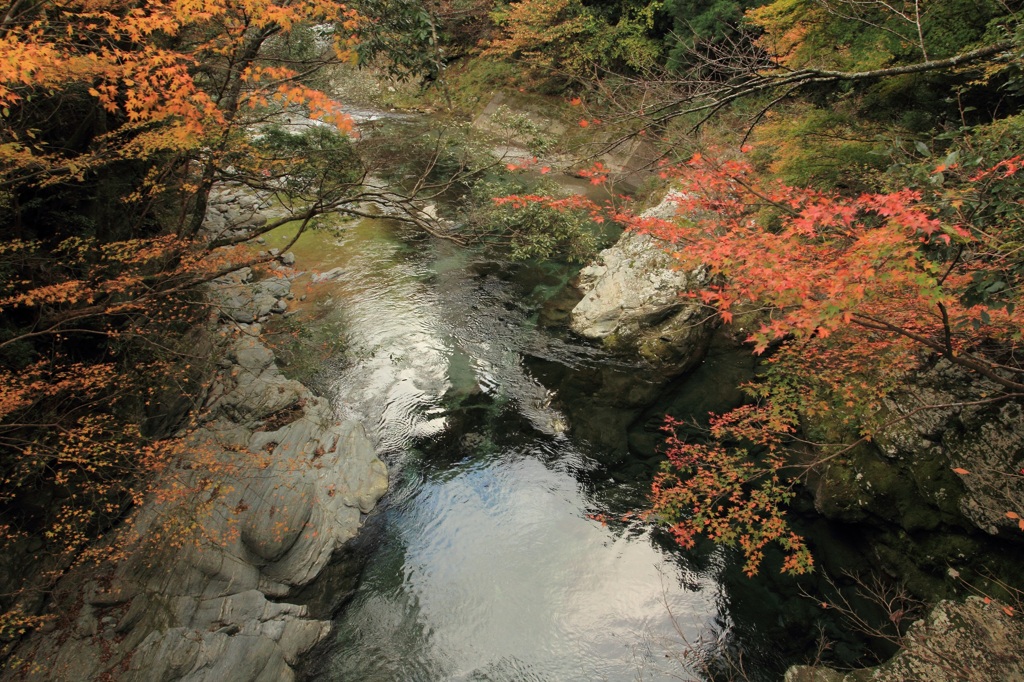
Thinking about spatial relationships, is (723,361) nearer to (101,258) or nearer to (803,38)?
(803,38)

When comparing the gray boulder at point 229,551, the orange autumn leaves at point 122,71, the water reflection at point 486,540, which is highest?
the orange autumn leaves at point 122,71

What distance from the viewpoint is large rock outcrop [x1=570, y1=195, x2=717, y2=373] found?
10656 mm

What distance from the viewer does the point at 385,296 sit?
1270 cm

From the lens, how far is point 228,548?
7.01m

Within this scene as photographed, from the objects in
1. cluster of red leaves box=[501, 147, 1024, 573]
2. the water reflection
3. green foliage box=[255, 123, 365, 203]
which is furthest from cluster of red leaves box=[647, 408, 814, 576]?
green foliage box=[255, 123, 365, 203]

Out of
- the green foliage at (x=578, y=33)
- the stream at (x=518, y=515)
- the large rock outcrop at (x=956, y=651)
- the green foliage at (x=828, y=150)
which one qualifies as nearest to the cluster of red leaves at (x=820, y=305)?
the green foliage at (x=828, y=150)

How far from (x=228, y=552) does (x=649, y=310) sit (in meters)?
8.86

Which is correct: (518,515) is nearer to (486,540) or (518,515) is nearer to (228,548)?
(486,540)

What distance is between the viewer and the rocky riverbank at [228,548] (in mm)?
5836

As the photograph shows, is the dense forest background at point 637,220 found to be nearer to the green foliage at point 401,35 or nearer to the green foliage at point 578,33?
the green foliage at point 401,35

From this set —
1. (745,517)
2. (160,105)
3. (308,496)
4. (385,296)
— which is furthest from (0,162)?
(745,517)

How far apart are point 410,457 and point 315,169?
536cm

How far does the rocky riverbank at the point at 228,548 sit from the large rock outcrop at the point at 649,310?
5.75 m

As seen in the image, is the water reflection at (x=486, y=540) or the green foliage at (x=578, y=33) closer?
the water reflection at (x=486, y=540)
